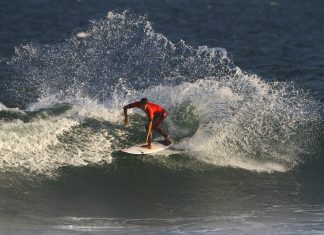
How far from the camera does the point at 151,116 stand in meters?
16.4

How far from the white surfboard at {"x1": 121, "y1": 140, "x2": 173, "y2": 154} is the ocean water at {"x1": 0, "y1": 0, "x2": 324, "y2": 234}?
0.24 meters

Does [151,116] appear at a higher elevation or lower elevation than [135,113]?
higher

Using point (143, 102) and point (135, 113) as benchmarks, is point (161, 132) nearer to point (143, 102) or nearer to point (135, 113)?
point (143, 102)

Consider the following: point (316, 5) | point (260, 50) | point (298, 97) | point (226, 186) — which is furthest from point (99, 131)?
point (316, 5)

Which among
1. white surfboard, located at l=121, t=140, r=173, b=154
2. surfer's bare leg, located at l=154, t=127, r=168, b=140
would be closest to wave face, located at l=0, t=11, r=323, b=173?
white surfboard, located at l=121, t=140, r=173, b=154

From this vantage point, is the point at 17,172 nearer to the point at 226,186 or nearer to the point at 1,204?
the point at 1,204

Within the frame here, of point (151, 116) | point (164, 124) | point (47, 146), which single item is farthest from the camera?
point (164, 124)

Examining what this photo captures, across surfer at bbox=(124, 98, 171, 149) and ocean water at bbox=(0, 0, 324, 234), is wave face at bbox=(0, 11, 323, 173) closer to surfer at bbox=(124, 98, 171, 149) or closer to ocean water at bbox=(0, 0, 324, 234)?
ocean water at bbox=(0, 0, 324, 234)

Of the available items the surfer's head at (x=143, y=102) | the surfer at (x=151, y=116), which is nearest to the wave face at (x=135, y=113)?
the surfer at (x=151, y=116)

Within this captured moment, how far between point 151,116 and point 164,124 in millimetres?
2418

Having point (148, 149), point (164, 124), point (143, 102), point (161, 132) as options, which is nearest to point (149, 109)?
point (143, 102)

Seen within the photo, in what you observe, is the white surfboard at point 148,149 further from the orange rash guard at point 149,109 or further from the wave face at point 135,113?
the orange rash guard at point 149,109

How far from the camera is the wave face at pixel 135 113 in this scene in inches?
673

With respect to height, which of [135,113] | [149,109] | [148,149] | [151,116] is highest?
[149,109]
